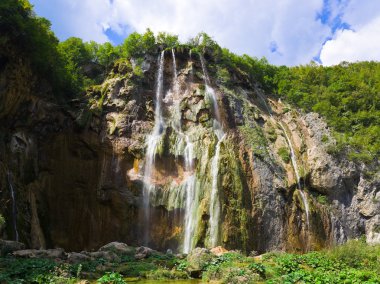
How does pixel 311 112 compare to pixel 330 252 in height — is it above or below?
above

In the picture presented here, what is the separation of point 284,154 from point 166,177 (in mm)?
9830

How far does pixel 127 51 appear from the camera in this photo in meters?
36.4

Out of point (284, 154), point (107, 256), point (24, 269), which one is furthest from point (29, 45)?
point (284, 154)

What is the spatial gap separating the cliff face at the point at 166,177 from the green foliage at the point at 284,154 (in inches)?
3.2

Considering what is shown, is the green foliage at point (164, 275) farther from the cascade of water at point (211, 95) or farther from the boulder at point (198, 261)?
the cascade of water at point (211, 95)

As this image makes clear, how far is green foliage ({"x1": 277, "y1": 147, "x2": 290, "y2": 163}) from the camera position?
30.8 meters

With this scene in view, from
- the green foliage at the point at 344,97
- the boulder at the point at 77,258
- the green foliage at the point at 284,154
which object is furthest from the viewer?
the green foliage at the point at 344,97

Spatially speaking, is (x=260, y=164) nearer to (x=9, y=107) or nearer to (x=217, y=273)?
(x=217, y=273)

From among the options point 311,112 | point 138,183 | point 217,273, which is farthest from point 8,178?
point 311,112

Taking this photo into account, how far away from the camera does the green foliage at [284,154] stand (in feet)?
101

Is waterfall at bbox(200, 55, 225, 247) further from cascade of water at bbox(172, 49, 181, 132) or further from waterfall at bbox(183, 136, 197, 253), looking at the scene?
cascade of water at bbox(172, 49, 181, 132)

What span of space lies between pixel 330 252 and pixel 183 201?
9531mm

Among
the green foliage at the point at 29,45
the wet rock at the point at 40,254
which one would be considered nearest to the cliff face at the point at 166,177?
the green foliage at the point at 29,45

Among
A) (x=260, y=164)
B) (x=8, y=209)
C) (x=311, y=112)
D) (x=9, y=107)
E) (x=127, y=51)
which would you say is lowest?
(x=8, y=209)
